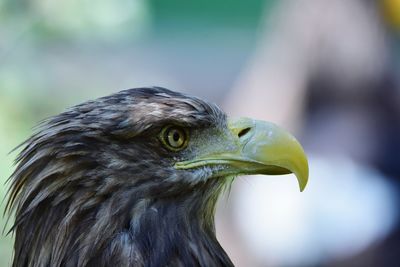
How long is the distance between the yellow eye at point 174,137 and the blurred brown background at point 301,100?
289 centimetres

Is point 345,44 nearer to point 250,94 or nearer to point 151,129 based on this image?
point 250,94

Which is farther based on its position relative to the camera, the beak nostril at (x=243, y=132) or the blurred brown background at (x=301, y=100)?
the blurred brown background at (x=301, y=100)

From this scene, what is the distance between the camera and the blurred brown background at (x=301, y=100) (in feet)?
21.3

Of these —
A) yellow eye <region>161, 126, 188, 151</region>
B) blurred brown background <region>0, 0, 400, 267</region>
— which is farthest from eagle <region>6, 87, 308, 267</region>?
blurred brown background <region>0, 0, 400, 267</region>

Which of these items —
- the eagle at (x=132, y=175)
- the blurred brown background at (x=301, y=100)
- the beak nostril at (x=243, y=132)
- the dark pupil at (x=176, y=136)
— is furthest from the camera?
the blurred brown background at (x=301, y=100)

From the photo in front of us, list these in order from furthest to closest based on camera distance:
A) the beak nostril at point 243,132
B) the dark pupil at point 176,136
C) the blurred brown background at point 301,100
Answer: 1. the blurred brown background at point 301,100
2. the beak nostril at point 243,132
3. the dark pupil at point 176,136

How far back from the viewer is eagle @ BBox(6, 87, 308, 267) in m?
3.34

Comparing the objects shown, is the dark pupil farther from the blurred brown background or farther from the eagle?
the blurred brown background

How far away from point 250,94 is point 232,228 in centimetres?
104

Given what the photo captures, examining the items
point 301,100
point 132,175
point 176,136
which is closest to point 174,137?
point 176,136

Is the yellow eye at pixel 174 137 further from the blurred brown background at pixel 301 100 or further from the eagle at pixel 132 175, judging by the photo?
the blurred brown background at pixel 301 100

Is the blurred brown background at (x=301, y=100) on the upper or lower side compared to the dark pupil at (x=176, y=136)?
lower

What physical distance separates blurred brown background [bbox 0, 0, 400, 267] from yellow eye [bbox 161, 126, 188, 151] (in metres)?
2.89

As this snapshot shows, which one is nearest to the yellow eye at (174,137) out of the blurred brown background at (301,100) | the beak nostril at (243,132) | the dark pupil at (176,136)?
the dark pupil at (176,136)
